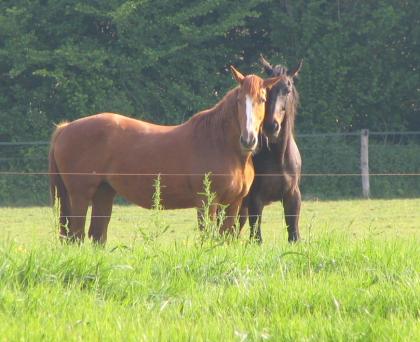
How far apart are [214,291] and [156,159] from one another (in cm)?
414

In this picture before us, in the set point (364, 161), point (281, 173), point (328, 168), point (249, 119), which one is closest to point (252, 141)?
point (249, 119)

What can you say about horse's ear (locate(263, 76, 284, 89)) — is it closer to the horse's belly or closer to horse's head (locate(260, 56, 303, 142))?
horse's head (locate(260, 56, 303, 142))

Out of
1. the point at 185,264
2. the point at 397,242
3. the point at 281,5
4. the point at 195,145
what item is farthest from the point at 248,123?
the point at 281,5

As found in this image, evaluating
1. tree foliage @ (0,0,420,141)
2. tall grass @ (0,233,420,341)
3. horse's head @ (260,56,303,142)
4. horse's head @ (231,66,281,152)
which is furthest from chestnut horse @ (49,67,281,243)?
tree foliage @ (0,0,420,141)

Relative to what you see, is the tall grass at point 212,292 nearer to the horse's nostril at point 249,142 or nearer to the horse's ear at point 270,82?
the horse's nostril at point 249,142

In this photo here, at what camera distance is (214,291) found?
19.2ft

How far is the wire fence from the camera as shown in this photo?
822 inches

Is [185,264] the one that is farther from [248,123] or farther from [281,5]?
[281,5]

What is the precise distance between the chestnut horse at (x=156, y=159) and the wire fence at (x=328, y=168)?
33.8 ft

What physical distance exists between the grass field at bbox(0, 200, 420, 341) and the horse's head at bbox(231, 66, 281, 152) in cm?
169

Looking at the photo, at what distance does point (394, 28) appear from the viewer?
23.1m

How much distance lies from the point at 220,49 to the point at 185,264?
693 inches

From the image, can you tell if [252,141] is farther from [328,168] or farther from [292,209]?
[328,168]

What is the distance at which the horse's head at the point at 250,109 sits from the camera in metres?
9.01
